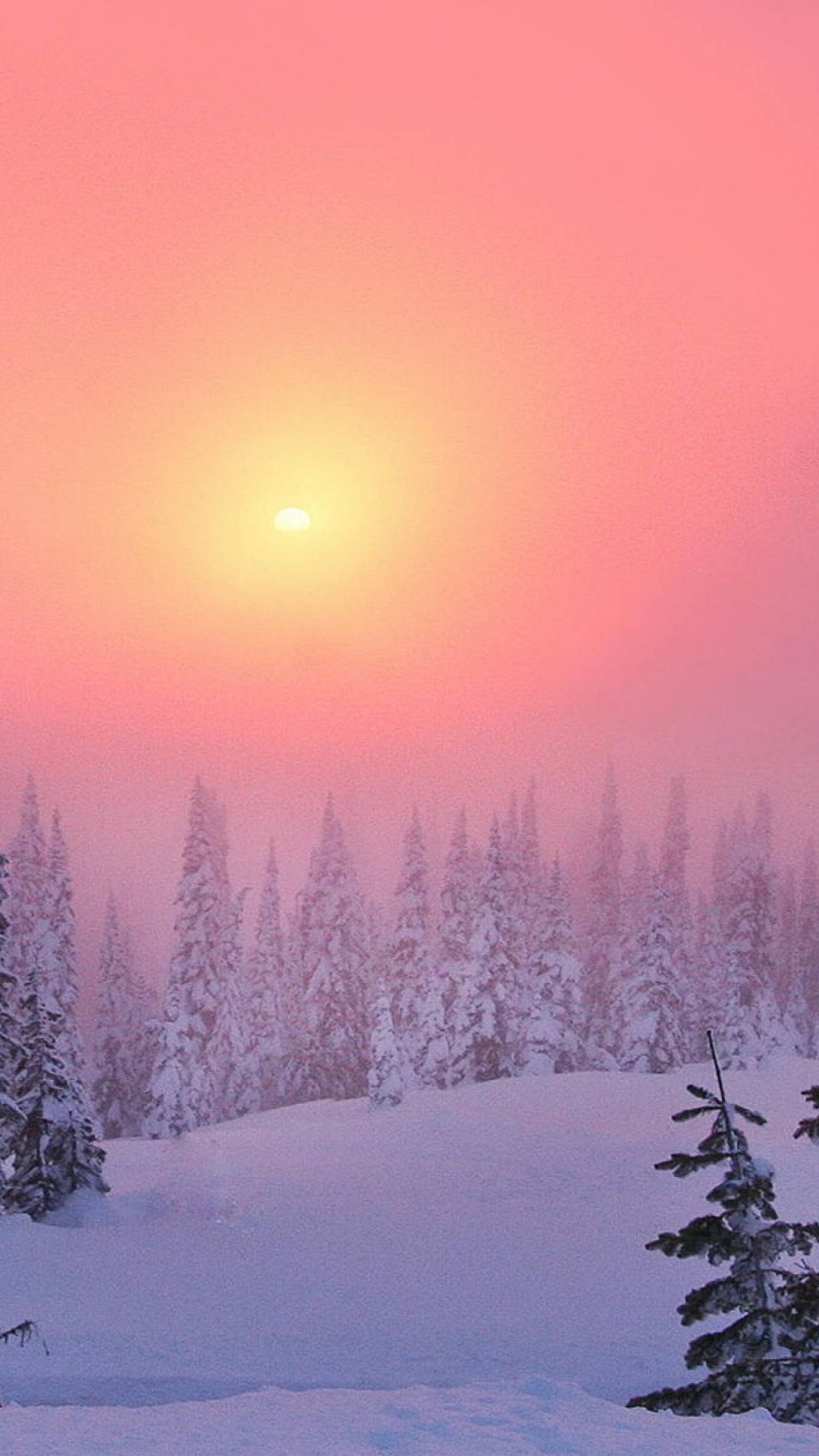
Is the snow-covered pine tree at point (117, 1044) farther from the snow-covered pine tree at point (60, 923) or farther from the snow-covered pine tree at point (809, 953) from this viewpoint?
the snow-covered pine tree at point (809, 953)

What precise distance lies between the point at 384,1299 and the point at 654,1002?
34183mm

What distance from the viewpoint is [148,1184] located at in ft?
107

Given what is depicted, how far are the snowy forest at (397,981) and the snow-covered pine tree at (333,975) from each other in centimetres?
10

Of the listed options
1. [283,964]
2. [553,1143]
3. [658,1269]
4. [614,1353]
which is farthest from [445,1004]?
[614,1353]

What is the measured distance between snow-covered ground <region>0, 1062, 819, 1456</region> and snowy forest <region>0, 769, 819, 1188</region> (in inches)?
528

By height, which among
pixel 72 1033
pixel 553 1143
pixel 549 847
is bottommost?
pixel 553 1143

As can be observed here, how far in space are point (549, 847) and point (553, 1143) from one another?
116021mm

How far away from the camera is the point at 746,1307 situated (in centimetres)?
958

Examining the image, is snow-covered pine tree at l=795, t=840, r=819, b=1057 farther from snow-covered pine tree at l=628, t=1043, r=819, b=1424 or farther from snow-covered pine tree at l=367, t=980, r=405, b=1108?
snow-covered pine tree at l=628, t=1043, r=819, b=1424

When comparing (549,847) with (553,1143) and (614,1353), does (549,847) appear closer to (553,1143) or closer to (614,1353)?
(553,1143)

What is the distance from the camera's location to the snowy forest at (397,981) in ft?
164

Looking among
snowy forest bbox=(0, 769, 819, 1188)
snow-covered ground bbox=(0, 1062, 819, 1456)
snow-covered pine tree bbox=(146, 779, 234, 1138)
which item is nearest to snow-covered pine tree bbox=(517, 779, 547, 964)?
snowy forest bbox=(0, 769, 819, 1188)

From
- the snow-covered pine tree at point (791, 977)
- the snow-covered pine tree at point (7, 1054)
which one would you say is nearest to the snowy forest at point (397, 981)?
the snow-covered pine tree at point (791, 977)

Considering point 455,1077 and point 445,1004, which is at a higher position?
point 445,1004
